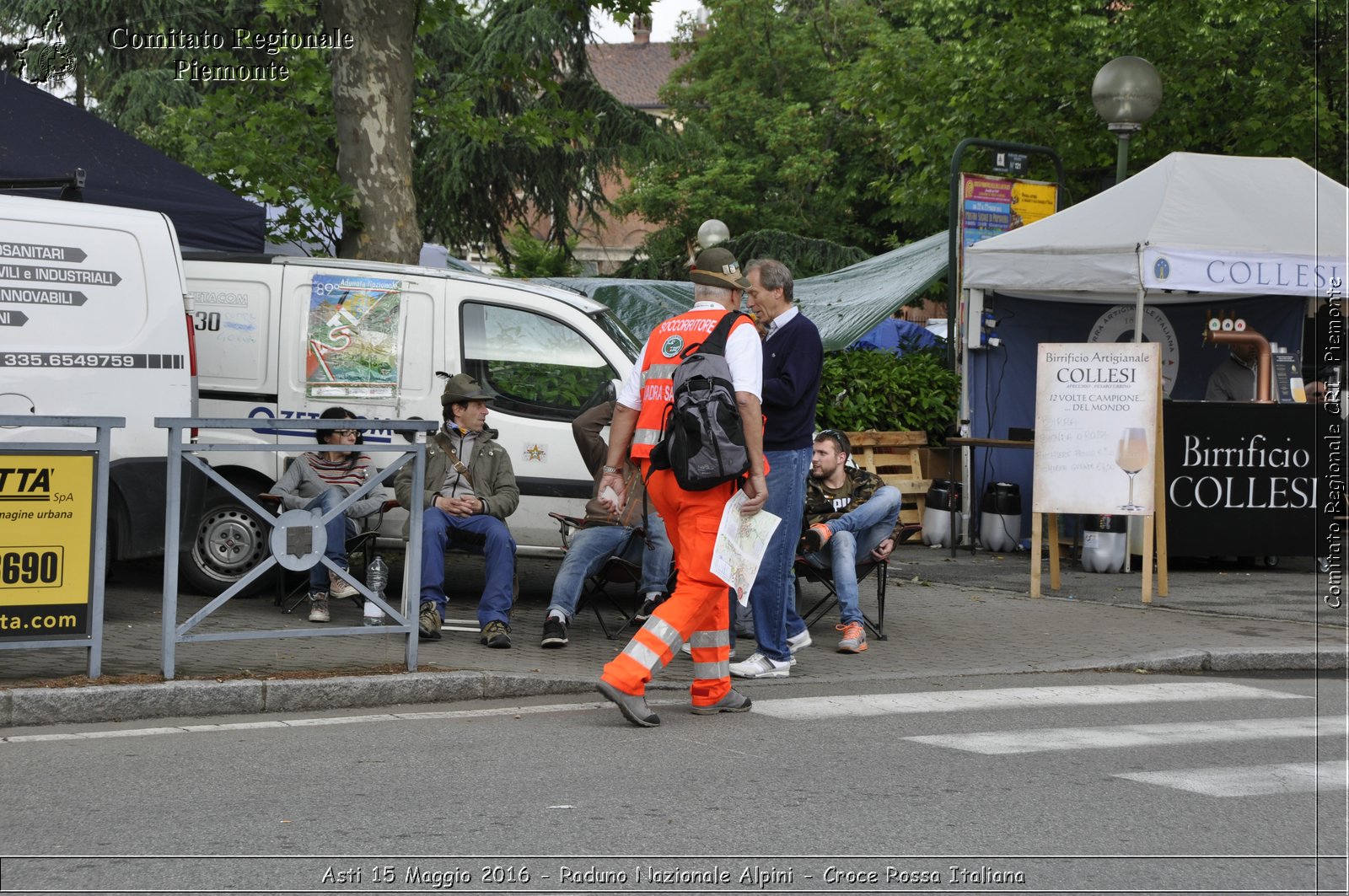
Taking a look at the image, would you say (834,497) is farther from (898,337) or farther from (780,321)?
(898,337)

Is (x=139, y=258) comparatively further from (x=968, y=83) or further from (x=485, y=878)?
(x=968, y=83)

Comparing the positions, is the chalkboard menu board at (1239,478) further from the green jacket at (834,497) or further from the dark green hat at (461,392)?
the dark green hat at (461,392)

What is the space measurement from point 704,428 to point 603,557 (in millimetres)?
2509

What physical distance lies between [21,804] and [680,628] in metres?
2.65

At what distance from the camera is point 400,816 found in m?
4.85

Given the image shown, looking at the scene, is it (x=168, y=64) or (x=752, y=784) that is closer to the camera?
(x=752, y=784)

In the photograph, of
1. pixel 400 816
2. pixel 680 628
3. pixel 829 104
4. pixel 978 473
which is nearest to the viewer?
pixel 400 816

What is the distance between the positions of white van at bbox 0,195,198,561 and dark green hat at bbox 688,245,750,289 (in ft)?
12.0

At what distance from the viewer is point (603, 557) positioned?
875 cm

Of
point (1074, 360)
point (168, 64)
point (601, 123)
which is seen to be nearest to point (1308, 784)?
point (1074, 360)

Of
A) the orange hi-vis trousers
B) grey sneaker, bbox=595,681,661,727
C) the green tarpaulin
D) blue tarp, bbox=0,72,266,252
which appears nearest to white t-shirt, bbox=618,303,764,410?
the orange hi-vis trousers

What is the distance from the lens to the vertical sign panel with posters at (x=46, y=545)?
6.52m

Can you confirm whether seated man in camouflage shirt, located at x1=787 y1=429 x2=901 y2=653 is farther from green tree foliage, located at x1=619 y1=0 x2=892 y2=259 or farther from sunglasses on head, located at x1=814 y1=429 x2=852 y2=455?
green tree foliage, located at x1=619 y1=0 x2=892 y2=259

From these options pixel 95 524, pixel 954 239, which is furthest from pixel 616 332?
pixel 954 239
